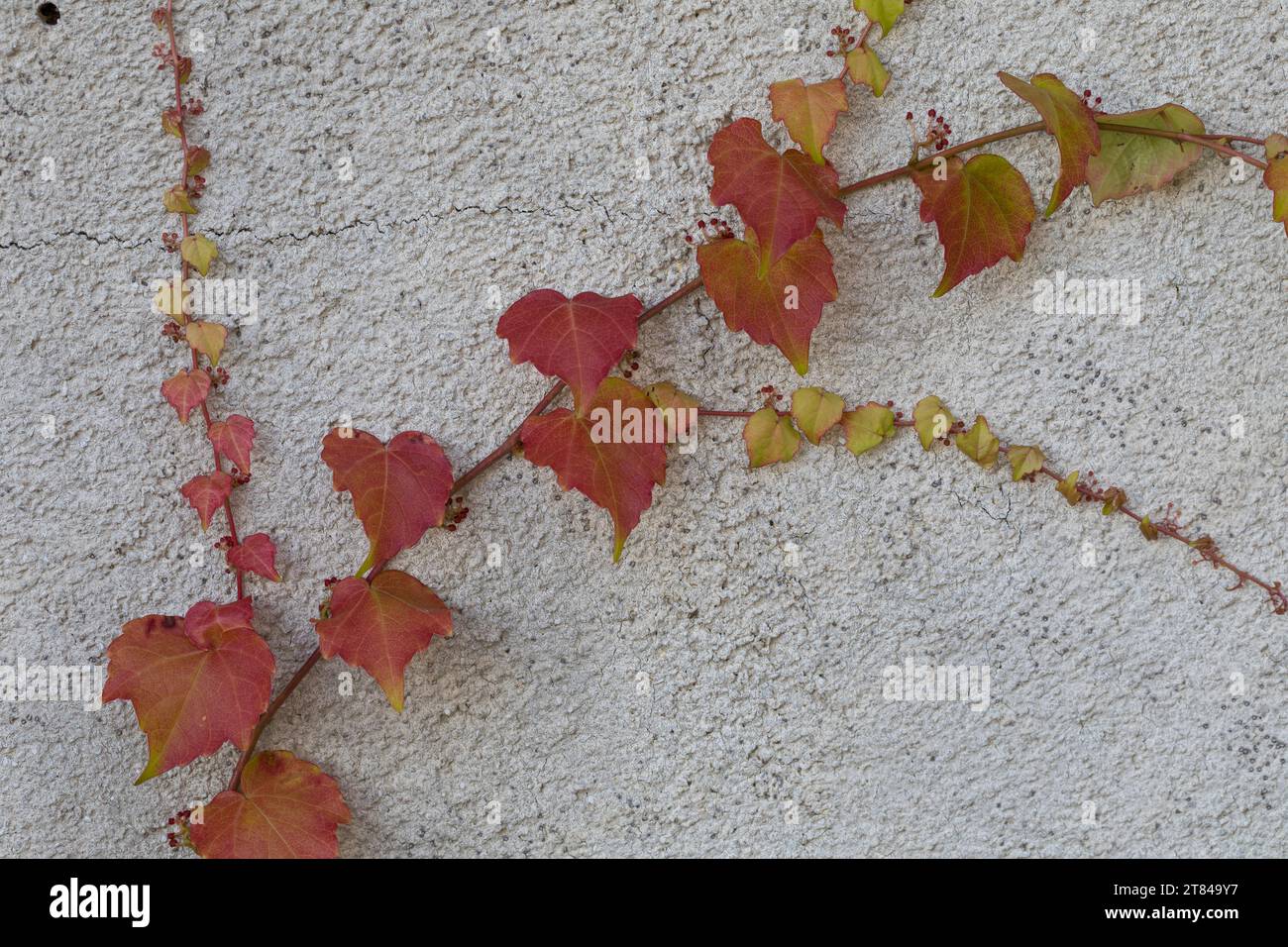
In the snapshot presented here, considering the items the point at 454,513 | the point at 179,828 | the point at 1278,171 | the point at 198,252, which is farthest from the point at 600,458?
the point at 1278,171

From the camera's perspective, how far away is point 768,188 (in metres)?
1.01

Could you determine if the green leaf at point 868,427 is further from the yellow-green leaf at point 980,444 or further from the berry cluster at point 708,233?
the berry cluster at point 708,233

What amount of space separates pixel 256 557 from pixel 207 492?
0.30ft

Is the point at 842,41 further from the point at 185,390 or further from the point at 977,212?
the point at 185,390

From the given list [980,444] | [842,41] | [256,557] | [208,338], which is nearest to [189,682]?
[256,557]

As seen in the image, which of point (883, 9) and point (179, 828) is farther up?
point (883, 9)

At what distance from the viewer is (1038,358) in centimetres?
112

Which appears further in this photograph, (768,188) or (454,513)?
(454,513)

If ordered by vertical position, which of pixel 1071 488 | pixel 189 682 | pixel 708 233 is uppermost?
pixel 708 233

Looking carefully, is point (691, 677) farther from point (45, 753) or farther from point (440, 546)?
point (45, 753)

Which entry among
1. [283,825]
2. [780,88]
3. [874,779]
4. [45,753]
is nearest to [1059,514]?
[874,779]

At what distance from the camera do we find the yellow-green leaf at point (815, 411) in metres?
1.10

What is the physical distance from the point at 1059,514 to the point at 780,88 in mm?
590

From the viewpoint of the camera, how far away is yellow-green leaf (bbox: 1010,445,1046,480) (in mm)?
1100
